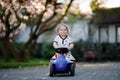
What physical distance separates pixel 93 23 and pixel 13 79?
26.9 metres

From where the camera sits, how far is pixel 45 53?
36906mm

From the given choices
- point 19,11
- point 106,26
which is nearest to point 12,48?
point 19,11

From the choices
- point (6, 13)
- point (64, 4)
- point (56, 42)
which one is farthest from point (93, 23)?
point (56, 42)

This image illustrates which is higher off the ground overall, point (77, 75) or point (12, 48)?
point (12, 48)

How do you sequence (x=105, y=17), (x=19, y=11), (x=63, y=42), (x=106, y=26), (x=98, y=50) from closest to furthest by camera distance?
1. (x=63, y=42)
2. (x=19, y=11)
3. (x=98, y=50)
4. (x=105, y=17)
5. (x=106, y=26)

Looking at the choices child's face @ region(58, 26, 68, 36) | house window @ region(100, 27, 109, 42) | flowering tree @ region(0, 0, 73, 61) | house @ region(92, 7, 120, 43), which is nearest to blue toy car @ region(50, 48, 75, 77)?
child's face @ region(58, 26, 68, 36)

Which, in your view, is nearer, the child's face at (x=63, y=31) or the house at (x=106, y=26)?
the child's face at (x=63, y=31)

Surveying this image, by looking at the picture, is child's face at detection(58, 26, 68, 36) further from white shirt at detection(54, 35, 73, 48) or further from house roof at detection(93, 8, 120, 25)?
house roof at detection(93, 8, 120, 25)

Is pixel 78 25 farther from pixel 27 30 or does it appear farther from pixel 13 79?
pixel 13 79

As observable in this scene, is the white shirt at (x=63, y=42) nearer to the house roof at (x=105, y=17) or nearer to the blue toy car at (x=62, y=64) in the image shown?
the blue toy car at (x=62, y=64)

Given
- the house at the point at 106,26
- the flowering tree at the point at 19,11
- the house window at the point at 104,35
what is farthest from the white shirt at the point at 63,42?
the house window at the point at 104,35

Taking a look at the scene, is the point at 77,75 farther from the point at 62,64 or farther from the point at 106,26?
the point at 106,26

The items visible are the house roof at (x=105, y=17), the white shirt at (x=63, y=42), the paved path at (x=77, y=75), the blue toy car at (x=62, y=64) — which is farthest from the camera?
the house roof at (x=105, y=17)

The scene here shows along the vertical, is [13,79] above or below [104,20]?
below
